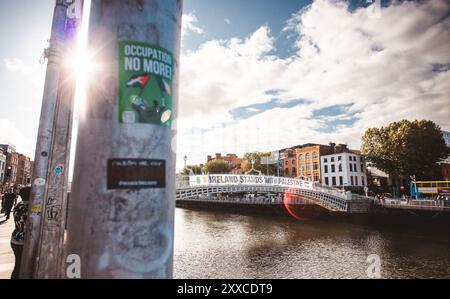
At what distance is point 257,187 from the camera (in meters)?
28.1

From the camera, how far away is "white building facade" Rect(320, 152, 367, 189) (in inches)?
1988

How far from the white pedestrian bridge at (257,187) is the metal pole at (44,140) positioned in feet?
61.8

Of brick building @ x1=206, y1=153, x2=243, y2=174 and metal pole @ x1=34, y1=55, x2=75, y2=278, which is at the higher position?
brick building @ x1=206, y1=153, x2=243, y2=174

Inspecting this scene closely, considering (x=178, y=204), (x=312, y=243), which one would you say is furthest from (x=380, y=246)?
(x=178, y=204)

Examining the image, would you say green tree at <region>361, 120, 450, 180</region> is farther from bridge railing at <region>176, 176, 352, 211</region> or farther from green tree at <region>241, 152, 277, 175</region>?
green tree at <region>241, 152, 277, 175</region>

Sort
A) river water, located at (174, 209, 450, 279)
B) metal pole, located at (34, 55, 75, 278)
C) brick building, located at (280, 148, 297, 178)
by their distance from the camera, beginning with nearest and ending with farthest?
metal pole, located at (34, 55, 75, 278)
river water, located at (174, 209, 450, 279)
brick building, located at (280, 148, 297, 178)

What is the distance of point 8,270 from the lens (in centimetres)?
666

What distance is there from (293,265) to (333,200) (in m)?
22.0

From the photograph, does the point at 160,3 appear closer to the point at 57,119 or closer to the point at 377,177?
the point at 57,119

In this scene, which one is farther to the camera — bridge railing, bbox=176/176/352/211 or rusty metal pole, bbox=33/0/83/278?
bridge railing, bbox=176/176/352/211

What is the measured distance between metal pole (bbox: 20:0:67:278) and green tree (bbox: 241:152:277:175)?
61.1 metres

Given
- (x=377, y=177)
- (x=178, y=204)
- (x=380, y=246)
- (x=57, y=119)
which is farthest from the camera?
(x=178, y=204)

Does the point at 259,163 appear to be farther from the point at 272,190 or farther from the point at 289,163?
the point at 272,190

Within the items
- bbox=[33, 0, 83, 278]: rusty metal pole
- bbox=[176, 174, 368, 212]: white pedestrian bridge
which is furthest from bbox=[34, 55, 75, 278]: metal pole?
bbox=[176, 174, 368, 212]: white pedestrian bridge
